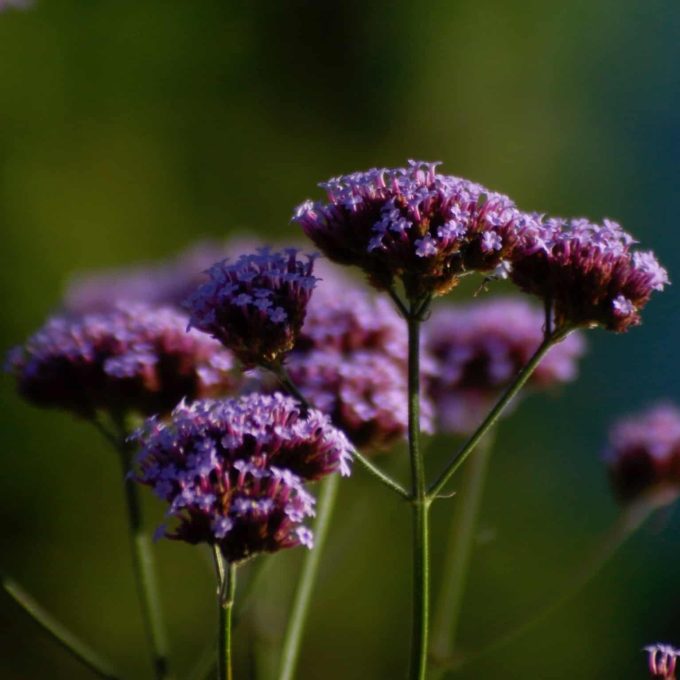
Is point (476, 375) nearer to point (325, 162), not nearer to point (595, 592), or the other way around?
point (595, 592)

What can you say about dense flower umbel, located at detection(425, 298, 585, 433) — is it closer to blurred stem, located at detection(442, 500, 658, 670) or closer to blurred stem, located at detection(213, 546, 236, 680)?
blurred stem, located at detection(442, 500, 658, 670)

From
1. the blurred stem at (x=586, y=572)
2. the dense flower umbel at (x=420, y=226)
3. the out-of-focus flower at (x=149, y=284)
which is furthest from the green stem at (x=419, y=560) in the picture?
the out-of-focus flower at (x=149, y=284)

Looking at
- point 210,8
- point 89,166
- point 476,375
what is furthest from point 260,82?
point 476,375

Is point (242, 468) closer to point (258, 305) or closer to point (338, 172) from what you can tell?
point (258, 305)

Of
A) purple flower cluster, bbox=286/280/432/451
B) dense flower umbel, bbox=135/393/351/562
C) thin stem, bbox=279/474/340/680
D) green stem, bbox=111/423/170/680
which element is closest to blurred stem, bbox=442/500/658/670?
thin stem, bbox=279/474/340/680

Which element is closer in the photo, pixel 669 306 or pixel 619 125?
pixel 669 306

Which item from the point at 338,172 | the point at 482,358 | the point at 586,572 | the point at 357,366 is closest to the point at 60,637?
the point at 357,366
